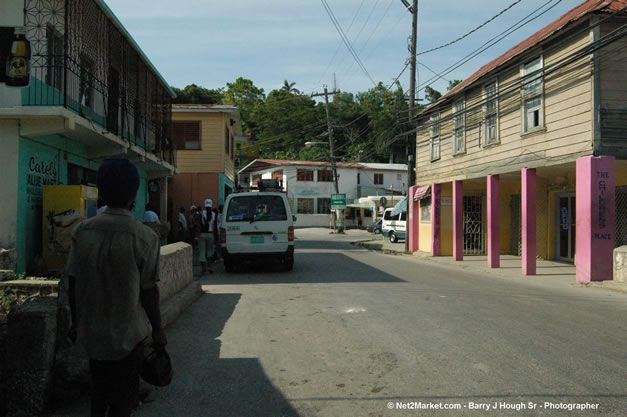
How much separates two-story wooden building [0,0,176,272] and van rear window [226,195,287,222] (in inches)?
130

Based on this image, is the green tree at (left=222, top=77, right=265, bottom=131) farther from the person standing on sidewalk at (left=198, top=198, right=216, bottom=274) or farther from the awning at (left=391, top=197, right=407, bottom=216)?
the person standing on sidewalk at (left=198, top=198, right=216, bottom=274)

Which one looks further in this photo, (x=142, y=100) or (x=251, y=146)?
(x=251, y=146)

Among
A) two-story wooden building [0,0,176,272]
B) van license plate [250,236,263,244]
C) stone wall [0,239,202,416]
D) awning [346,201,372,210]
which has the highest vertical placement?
two-story wooden building [0,0,176,272]

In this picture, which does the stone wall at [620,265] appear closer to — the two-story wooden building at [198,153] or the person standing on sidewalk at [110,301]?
the person standing on sidewalk at [110,301]

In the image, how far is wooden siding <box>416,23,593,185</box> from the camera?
12180 mm

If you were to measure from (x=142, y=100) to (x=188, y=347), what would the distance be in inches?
533

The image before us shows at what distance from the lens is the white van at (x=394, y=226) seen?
30047mm

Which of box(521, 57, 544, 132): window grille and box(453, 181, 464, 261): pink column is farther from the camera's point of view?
box(453, 181, 464, 261): pink column

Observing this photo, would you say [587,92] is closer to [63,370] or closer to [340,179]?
[63,370]

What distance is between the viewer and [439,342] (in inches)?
231

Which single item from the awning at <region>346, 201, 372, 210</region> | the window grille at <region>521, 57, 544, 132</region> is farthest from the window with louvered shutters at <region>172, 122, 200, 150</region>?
the awning at <region>346, 201, 372, 210</region>

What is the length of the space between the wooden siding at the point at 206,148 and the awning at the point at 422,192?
9.12m

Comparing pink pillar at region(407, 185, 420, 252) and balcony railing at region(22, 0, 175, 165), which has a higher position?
balcony railing at region(22, 0, 175, 165)

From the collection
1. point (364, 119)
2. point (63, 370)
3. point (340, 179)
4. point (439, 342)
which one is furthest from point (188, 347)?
point (364, 119)
